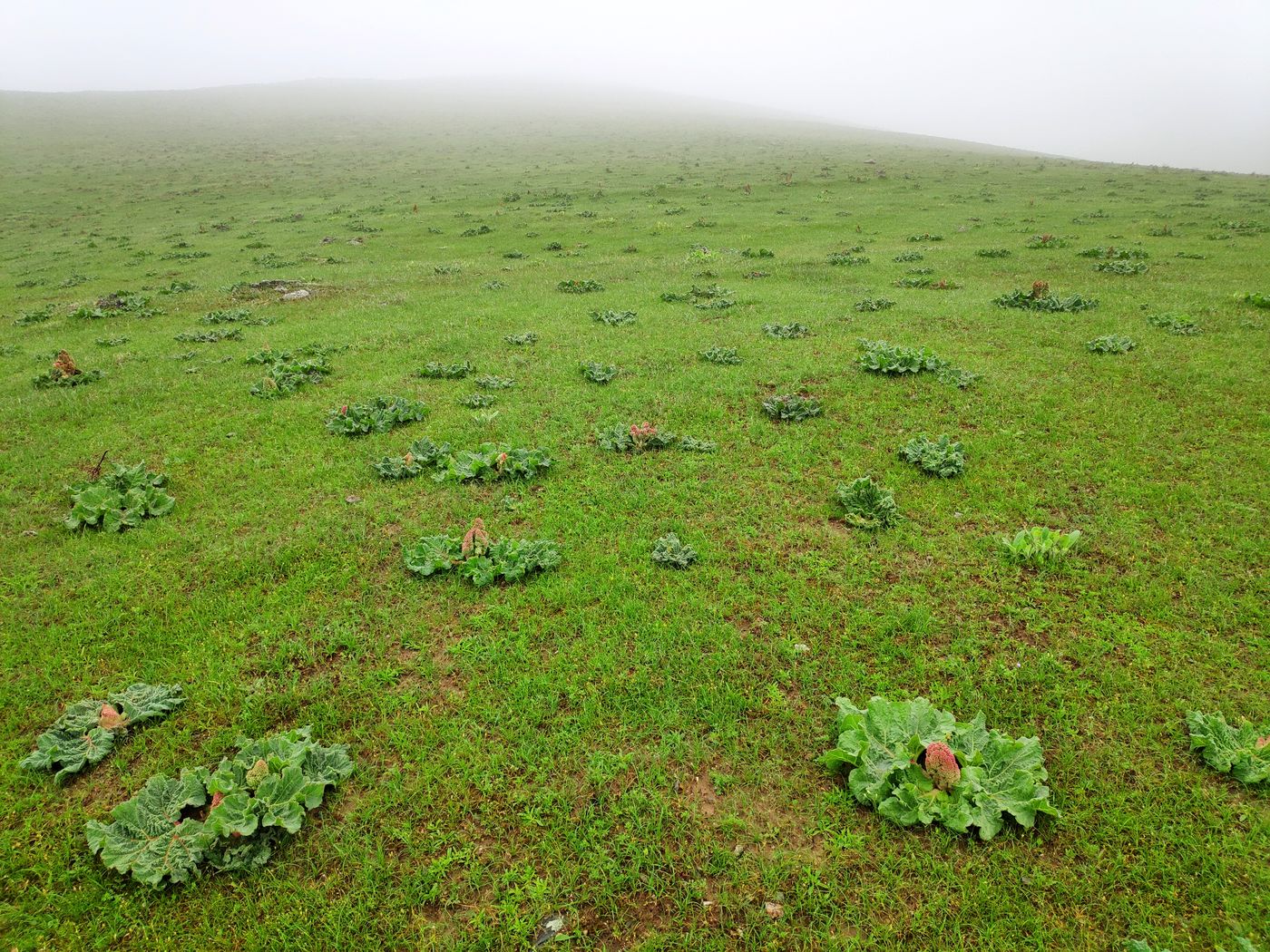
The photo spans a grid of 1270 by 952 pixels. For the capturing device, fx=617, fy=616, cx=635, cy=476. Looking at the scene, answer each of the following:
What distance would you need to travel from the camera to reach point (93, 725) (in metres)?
5.99

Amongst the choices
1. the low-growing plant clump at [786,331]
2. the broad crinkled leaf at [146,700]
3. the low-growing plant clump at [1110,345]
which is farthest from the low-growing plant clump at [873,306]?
the broad crinkled leaf at [146,700]

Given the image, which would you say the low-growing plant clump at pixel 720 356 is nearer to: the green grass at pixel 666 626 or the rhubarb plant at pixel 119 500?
the green grass at pixel 666 626

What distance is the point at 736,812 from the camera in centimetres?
530

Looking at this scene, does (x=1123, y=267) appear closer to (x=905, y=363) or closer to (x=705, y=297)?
(x=905, y=363)

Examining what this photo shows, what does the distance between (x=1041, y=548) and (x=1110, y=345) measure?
29.8 feet

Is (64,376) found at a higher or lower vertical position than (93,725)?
higher

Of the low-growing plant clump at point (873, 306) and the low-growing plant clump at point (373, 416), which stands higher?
the low-growing plant clump at point (873, 306)

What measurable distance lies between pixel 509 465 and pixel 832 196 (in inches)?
1639

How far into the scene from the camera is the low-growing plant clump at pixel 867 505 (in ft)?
29.0

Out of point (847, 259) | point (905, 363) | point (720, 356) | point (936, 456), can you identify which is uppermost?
point (847, 259)

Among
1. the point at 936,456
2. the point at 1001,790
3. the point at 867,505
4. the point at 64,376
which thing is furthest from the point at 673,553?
the point at 64,376

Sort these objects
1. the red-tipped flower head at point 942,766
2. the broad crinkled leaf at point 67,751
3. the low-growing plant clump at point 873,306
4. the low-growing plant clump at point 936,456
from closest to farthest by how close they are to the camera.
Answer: the red-tipped flower head at point 942,766 → the broad crinkled leaf at point 67,751 → the low-growing plant clump at point 936,456 → the low-growing plant clump at point 873,306

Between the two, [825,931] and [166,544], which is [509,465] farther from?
[825,931]

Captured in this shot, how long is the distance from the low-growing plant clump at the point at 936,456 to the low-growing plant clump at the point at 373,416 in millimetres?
9287
